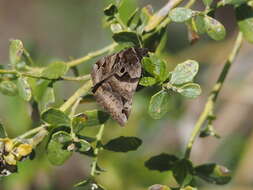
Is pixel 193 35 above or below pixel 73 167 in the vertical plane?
above

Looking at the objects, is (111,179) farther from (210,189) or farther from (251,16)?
(251,16)

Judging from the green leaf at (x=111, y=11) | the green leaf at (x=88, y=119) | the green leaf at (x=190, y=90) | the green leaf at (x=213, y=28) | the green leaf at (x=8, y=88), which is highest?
the green leaf at (x=111, y=11)

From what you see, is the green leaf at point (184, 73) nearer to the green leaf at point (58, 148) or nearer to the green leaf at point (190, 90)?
the green leaf at point (190, 90)

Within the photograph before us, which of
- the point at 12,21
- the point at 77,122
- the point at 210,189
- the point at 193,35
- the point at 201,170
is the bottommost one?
the point at 210,189

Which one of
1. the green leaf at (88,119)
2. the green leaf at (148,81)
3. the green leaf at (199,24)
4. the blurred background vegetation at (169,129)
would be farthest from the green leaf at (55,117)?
the blurred background vegetation at (169,129)

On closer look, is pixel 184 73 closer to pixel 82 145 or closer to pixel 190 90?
pixel 190 90

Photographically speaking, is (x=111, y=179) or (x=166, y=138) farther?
(x=166, y=138)

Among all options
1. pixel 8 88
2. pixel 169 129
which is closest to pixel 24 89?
pixel 8 88

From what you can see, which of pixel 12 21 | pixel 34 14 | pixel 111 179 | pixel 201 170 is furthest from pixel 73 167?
pixel 12 21

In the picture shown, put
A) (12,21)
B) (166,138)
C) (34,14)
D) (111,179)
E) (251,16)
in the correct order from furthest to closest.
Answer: (12,21), (34,14), (166,138), (111,179), (251,16)
